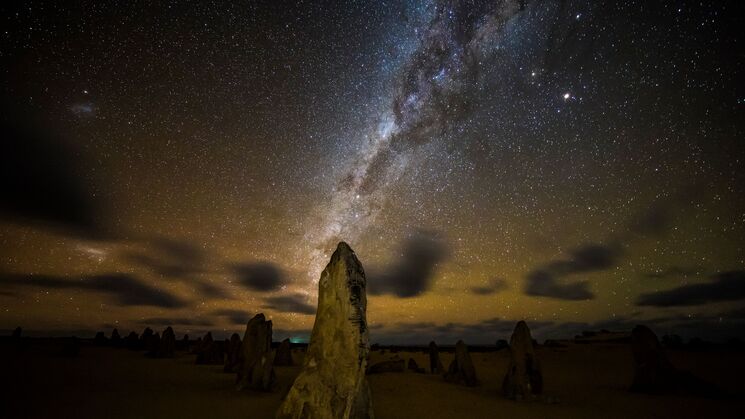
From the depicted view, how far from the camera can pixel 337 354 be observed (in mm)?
9430

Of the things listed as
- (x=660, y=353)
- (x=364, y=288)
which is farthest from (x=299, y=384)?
(x=660, y=353)

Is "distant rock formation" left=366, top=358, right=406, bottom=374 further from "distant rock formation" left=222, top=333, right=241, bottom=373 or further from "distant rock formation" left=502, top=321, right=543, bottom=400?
"distant rock formation" left=502, top=321, right=543, bottom=400

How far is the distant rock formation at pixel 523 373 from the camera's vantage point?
16500mm

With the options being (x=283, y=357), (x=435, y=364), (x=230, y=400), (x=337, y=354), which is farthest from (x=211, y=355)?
(x=337, y=354)

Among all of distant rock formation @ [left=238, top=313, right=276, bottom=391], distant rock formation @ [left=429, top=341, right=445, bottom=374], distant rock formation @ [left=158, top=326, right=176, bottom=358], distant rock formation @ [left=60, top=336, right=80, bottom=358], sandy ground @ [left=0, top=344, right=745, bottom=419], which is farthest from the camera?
distant rock formation @ [left=158, top=326, right=176, bottom=358]

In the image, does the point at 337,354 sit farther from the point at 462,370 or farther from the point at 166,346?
the point at 166,346

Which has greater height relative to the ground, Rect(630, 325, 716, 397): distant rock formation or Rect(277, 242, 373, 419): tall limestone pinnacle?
Rect(277, 242, 373, 419): tall limestone pinnacle

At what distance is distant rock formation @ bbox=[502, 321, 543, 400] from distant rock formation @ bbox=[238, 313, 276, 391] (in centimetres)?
1155

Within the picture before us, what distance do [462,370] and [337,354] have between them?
16.1 metres

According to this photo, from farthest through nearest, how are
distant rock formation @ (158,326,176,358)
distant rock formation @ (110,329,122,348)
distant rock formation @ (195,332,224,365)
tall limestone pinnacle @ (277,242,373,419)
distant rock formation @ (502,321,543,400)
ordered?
distant rock formation @ (110,329,122,348) → distant rock formation @ (158,326,176,358) → distant rock formation @ (195,332,224,365) → distant rock formation @ (502,321,543,400) → tall limestone pinnacle @ (277,242,373,419)

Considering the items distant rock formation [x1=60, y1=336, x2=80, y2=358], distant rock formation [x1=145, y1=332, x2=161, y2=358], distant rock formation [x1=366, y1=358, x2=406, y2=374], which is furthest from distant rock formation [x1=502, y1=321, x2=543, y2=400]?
distant rock formation [x1=60, y1=336, x2=80, y2=358]

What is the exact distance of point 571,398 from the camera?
1750 cm

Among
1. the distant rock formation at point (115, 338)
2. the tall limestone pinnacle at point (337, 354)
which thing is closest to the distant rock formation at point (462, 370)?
the tall limestone pinnacle at point (337, 354)

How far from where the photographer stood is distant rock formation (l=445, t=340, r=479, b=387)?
874 inches
